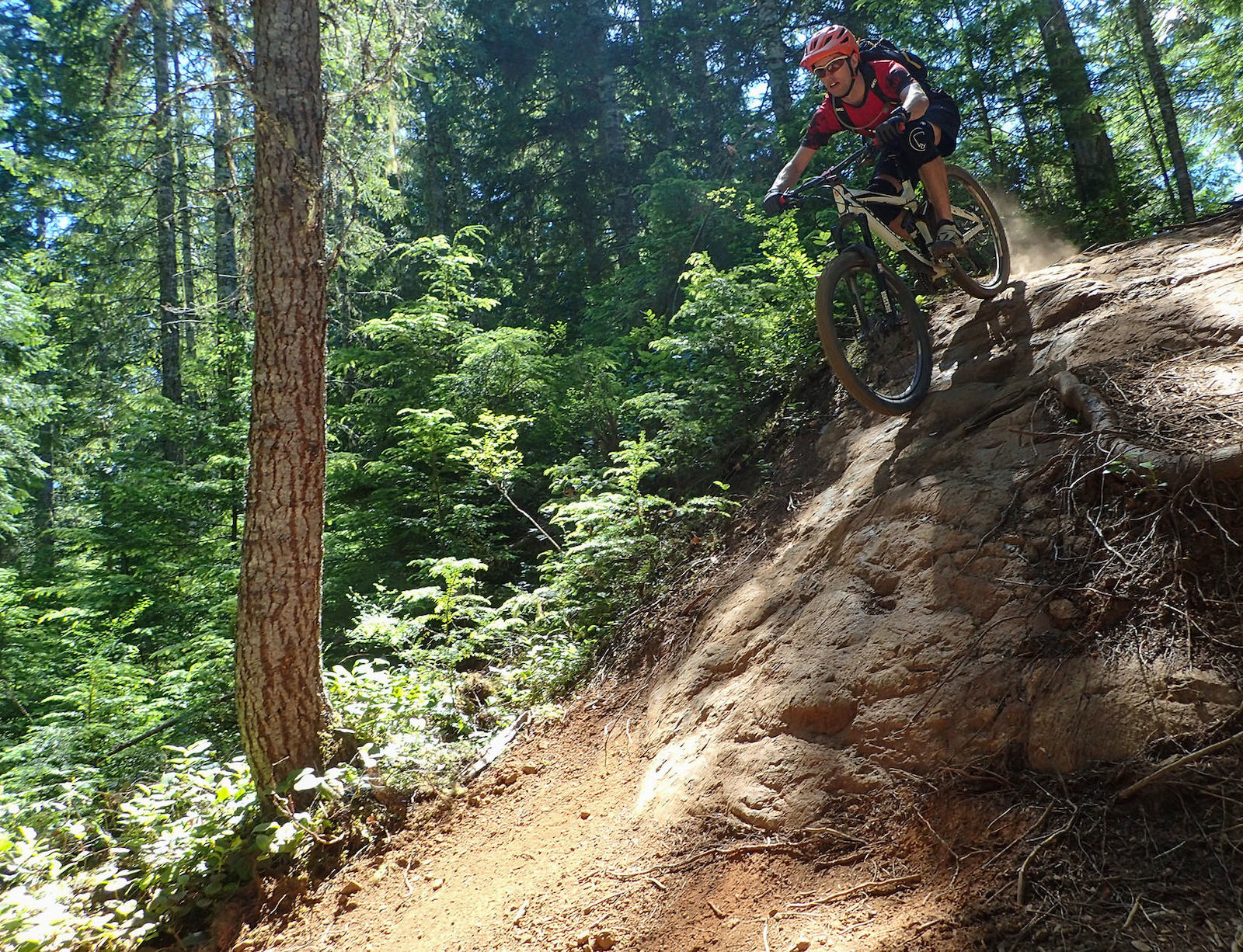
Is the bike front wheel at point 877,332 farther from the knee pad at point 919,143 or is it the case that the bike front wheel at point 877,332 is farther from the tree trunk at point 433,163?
the tree trunk at point 433,163

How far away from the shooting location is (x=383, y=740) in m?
5.18

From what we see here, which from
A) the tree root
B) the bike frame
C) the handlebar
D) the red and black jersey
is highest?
the red and black jersey

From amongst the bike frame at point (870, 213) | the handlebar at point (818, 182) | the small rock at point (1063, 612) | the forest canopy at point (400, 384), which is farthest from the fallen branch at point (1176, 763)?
the forest canopy at point (400, 384)

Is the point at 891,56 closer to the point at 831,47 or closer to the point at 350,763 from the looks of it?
the point at 831,47

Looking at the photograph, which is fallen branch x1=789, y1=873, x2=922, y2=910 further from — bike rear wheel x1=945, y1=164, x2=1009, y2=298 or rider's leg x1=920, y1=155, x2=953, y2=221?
rider's leg x1=920, y1=155, x2=953, y2=221

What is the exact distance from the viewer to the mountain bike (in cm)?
482

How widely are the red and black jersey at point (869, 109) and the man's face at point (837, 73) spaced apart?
11cm

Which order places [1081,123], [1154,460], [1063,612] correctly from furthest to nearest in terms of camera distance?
[1081,123], [1154,460], [1063,612]

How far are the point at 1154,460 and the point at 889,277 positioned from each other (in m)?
2.49

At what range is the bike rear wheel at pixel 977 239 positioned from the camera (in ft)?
17.7

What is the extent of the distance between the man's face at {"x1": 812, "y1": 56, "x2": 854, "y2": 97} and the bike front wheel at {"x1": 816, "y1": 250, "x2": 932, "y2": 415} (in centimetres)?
122

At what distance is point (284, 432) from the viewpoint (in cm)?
495

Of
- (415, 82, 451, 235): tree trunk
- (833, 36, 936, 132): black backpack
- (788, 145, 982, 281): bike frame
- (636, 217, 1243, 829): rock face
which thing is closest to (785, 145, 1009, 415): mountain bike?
(788, 145, 982, 281): bike frame

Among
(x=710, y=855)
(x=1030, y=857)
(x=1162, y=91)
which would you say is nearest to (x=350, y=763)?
(x=710, y=855)
